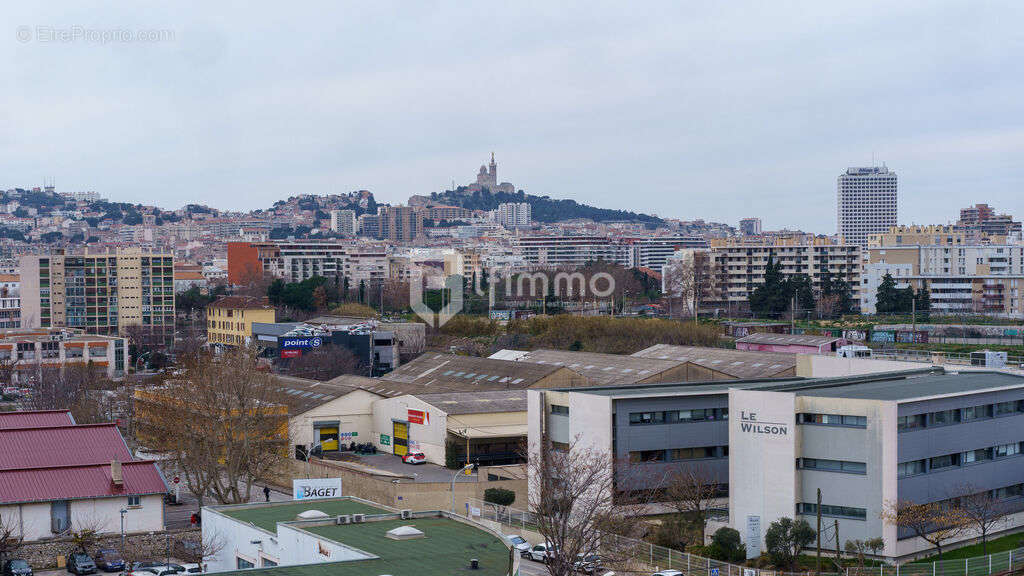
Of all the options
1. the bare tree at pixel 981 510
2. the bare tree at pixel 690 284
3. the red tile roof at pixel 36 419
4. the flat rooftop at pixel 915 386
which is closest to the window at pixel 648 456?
the flat rooftop at pixel 915 386

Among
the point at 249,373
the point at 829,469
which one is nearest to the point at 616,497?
the point at 829,469

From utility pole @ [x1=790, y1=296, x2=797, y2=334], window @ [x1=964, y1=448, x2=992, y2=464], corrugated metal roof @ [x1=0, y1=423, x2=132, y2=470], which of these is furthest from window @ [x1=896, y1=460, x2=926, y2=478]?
utility pole @ [x1=790, y1=296, x2=797, y2=334]

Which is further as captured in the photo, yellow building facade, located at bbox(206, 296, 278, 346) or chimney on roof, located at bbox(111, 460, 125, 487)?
yellow building facade, located at bbox(206, 296, 278, 346)

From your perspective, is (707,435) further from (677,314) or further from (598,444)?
(677,314)

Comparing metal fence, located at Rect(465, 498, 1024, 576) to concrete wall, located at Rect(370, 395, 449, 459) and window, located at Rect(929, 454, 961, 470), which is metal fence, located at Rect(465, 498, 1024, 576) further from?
concrete wall, located at Rect(370, 395, 449, 459)

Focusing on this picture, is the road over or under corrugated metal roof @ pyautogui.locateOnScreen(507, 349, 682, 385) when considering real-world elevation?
under

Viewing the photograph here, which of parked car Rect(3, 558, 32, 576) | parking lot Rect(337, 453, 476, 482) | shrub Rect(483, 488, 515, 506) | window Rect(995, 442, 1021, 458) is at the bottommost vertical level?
parking lot Rect(337, 453, 476, 482)
